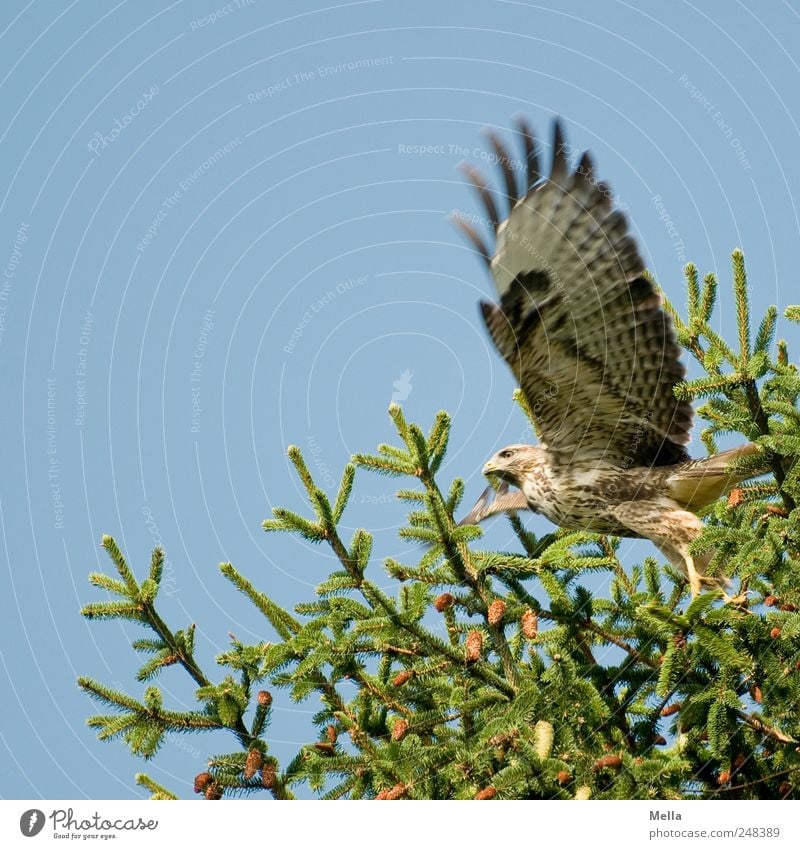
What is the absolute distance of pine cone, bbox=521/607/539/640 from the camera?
15.2ft

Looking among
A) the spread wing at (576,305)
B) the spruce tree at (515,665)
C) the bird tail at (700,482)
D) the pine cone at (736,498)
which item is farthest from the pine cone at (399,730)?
the bird tail at (700,482)

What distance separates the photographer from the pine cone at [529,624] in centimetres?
462

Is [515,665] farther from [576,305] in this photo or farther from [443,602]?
[576,305]

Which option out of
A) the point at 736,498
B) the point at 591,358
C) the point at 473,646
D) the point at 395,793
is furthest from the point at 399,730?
the point at 591,358

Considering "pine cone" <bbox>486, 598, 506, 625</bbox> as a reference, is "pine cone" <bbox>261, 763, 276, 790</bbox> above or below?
Answer: below

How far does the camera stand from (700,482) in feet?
22.2

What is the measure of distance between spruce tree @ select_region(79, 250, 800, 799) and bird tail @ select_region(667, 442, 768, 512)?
4.39 feet

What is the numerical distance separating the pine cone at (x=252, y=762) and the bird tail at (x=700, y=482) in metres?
3.39

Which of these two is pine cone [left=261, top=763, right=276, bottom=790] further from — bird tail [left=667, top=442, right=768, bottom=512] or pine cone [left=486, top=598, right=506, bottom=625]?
bird tail [left=667, top=442, right=768, bottom=512]

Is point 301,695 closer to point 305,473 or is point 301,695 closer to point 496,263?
point 305,473

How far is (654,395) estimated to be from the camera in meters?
6.69

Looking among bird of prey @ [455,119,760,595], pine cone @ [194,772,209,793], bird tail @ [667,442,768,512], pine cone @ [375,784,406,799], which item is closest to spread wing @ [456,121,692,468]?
bird of prey @ [455,119,760,595]
